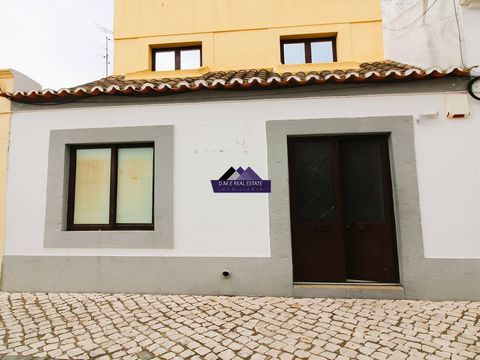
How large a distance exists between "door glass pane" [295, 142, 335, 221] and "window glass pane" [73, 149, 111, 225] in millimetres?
3610

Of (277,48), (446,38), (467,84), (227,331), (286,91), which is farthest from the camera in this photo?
(277,48)

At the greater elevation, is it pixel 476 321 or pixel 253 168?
pixel 253 168

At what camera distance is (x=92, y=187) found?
541 centimetres

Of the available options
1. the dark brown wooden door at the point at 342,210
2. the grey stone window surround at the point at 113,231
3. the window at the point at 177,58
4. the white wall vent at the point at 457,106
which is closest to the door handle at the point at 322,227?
the dark brown wooden door at the point at 342,210

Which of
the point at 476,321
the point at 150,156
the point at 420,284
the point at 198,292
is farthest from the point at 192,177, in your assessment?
the point at 476,321

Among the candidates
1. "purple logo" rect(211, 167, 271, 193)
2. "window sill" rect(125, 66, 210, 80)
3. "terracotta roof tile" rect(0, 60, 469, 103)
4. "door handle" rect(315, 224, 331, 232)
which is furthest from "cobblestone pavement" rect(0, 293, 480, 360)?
"window sill" rect(125, 66, 210, 80)

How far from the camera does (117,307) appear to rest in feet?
14.4

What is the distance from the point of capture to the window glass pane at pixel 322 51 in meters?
7.62

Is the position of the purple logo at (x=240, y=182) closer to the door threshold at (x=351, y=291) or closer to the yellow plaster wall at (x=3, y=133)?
the door threshold at (x=351, y=291)

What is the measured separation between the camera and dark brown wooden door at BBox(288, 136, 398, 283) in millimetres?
4871

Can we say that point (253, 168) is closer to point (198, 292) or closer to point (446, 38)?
point (198, 292)

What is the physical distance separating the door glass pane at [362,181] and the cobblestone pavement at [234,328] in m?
1.45

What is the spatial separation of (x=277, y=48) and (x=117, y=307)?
23.2 feet

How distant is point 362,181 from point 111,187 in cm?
462
